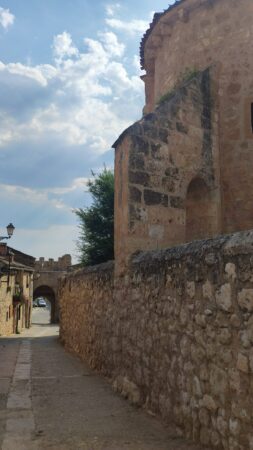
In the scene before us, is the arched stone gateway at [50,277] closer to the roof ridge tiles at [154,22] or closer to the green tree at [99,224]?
the green tree at [99,224]

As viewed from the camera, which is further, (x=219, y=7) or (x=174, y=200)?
(x=219, y=7)

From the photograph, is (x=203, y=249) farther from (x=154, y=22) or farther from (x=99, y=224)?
(x=99, y=224)

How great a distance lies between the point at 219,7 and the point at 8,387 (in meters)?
7.75

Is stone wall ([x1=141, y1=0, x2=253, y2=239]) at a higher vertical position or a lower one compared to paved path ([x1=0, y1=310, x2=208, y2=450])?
higher

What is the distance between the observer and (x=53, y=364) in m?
8.95

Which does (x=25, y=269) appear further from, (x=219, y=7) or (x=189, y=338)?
(x=189, y=338)

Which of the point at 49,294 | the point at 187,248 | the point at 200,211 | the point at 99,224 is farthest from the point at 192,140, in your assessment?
the point at 49,294

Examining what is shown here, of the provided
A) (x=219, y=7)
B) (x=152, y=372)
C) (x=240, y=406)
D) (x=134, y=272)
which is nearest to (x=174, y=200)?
(x=134, y=272)

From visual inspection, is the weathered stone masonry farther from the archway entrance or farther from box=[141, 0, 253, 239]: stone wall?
the archway entrance

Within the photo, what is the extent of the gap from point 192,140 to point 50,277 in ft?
113

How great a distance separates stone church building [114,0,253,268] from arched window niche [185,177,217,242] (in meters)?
0.02

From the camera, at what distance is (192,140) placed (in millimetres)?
6734

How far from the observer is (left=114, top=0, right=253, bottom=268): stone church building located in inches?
238

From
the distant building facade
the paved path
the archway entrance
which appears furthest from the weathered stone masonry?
the archway entrance
